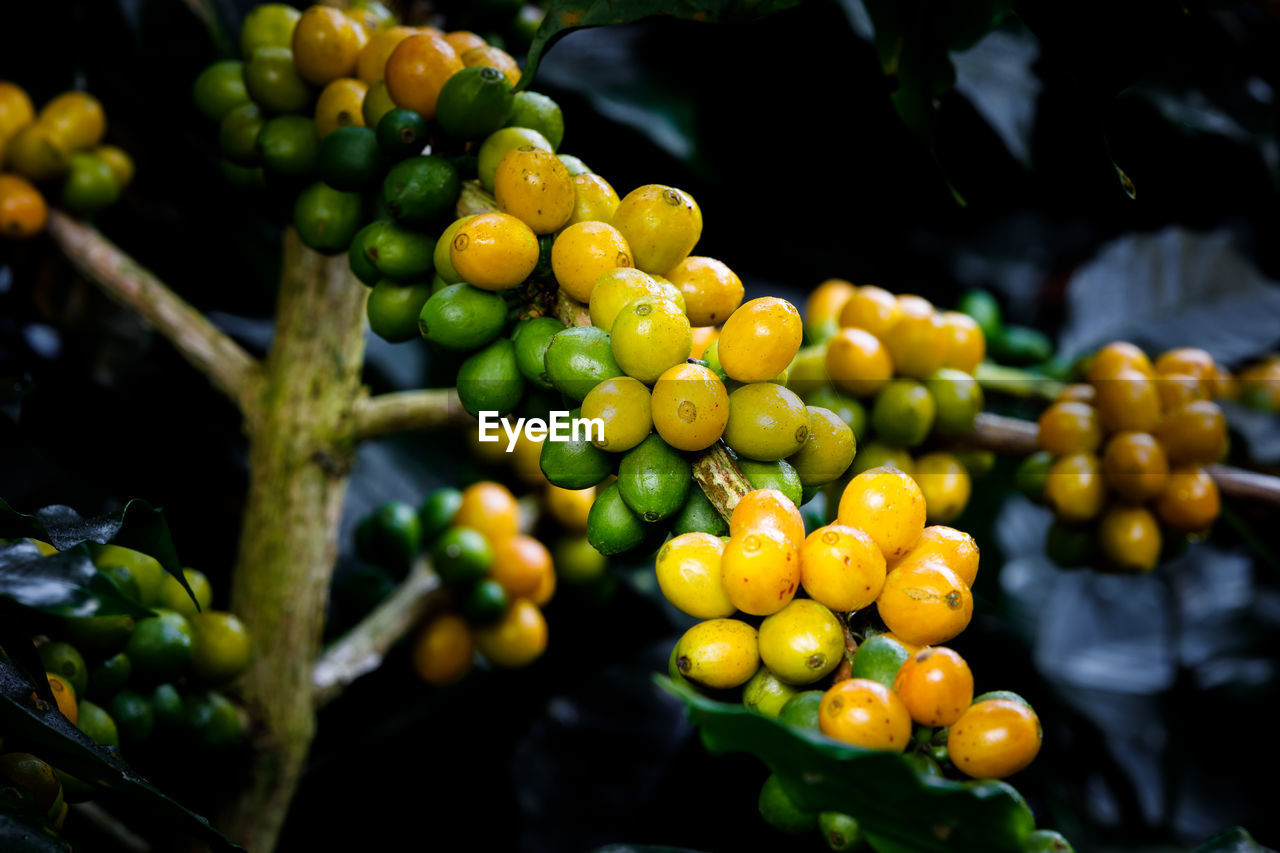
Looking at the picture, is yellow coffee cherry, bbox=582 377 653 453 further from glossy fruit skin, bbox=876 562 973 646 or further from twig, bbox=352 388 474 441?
twig, bbox=352 388 474 441

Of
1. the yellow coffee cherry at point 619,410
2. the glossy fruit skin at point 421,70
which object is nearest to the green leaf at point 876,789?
the yellow coffee cherry at point 619,410

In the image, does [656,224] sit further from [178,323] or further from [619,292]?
[178,323]

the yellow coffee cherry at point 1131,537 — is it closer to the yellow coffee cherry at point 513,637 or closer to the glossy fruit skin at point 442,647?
the yellow coffee cherry at point 513,637

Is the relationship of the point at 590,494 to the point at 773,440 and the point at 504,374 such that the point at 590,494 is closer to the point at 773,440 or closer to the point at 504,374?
the point at 504,374

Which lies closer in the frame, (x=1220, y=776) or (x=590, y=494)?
(x=590, y=494)

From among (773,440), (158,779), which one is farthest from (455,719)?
(773,440)

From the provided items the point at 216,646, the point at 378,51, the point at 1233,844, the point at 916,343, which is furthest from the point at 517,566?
the point at 1233,844
